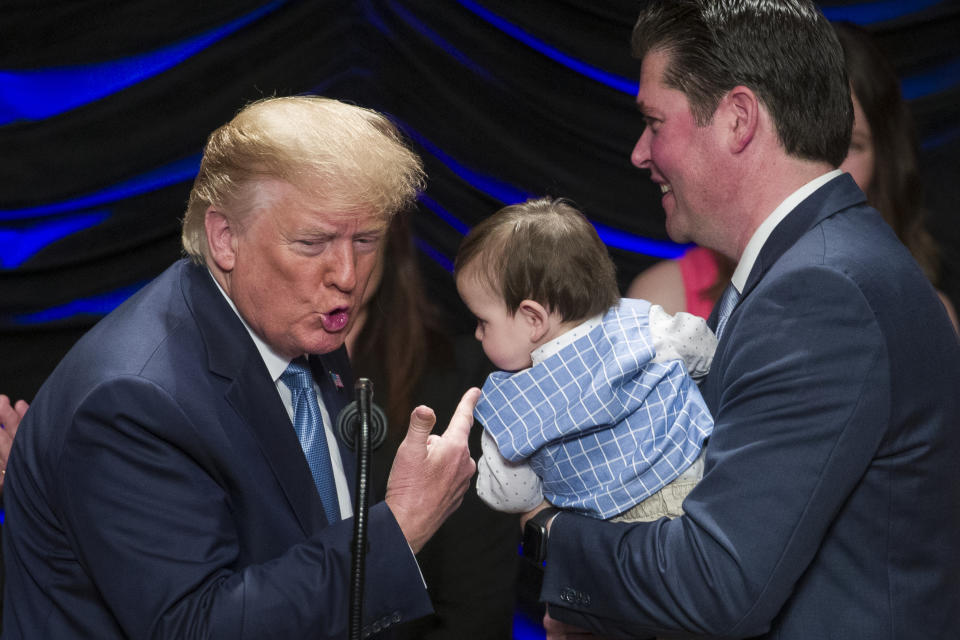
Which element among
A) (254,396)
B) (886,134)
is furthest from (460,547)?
(886,134)

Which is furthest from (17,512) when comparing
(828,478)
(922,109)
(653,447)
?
(922,109)

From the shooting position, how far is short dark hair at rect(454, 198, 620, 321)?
2.12 meters

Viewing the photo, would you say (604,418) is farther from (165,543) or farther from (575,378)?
(165,543)

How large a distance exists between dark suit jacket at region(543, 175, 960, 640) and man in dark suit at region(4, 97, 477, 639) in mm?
445

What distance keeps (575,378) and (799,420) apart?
60 centimetres

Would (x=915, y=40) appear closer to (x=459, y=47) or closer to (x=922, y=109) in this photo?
(x=922, y=109)

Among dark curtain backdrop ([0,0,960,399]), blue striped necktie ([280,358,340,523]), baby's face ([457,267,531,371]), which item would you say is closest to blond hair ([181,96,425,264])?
blue striped necktie ([280,358,340,523])

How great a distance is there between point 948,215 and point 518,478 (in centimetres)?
213

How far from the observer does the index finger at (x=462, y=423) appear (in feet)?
5.92

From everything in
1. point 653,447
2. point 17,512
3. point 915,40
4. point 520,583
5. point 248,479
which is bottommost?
point 520,583

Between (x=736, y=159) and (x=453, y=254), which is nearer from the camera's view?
(x=736, y=159)

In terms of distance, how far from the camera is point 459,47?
3.34 meters

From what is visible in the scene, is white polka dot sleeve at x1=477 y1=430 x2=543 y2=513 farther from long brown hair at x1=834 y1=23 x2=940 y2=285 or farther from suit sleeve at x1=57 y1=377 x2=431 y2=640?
long brown hair at x1=834 y1=23 x2=940 y2=285

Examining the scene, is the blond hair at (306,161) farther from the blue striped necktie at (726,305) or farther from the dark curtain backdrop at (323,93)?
the dark curtain backdrop at (323,93)
